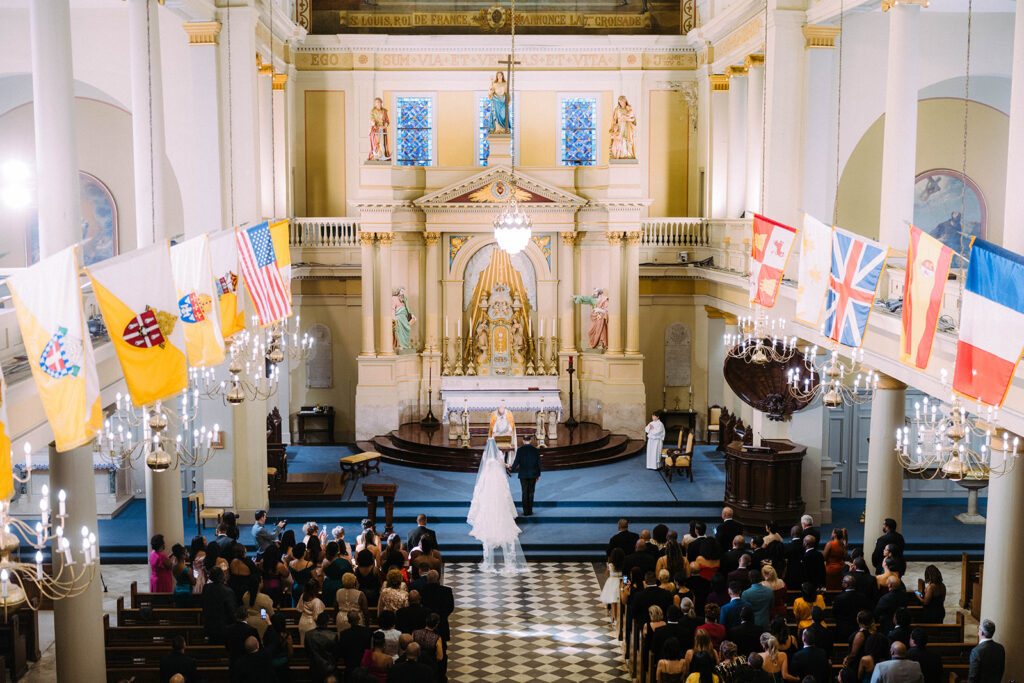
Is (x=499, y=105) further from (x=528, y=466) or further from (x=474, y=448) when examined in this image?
(x=528, y=466)

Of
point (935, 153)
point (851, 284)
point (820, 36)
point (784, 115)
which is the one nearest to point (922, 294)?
point (851, 284)

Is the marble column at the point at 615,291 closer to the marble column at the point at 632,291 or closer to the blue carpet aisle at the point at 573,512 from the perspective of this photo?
the marble column at the point at 632,291

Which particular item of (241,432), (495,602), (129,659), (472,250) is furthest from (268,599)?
(472,250)

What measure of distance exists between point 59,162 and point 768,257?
9.69m

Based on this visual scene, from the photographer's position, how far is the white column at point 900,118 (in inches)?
584

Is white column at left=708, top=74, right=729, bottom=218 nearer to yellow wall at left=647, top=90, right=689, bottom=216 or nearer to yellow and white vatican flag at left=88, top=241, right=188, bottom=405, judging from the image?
yellow wall at left=647, top=90, right=689, bottom=216

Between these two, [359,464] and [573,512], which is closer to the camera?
[573,512]

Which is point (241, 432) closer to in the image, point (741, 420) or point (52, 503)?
point (52, 503)

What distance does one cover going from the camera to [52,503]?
43.9 ft

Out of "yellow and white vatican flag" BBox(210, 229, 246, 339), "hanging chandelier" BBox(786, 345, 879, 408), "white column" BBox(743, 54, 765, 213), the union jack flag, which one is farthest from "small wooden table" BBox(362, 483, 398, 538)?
"white column" BBox(743, 54, 765, 213)

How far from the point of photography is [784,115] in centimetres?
1916

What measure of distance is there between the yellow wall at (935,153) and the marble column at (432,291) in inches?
356

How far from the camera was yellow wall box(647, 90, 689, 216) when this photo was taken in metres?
27.0

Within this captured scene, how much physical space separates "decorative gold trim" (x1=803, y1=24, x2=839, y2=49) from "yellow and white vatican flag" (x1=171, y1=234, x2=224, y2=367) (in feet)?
39.7
